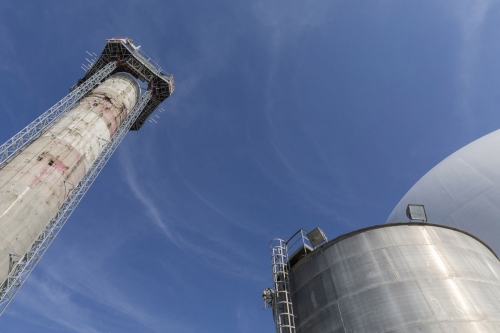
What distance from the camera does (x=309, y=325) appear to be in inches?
414

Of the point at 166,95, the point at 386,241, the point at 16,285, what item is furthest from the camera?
the point at 166,95

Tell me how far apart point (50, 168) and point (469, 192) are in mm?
24447

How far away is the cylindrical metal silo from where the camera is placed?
897 cm

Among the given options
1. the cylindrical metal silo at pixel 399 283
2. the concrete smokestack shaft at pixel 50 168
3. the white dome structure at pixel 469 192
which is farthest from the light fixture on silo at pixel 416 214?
the concrete smokestack shaft at pixel 50 168

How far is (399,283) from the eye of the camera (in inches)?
384

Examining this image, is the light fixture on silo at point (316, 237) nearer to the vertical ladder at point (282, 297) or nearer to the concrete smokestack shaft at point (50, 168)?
the vertical ladder at point (282, 297)

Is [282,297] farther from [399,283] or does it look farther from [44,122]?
[44,122]

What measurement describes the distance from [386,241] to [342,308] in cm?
297

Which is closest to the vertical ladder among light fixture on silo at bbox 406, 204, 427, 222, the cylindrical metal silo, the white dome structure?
the cylindrical metal silo

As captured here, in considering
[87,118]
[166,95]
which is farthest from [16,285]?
[166,95]

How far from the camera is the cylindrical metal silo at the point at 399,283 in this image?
8969 millimetres

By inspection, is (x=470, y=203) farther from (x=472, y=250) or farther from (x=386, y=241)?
(x=386, y=241)

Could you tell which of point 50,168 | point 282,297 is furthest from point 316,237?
point 50,168

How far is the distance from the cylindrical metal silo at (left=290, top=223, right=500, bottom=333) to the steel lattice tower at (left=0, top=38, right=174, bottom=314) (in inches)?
523
